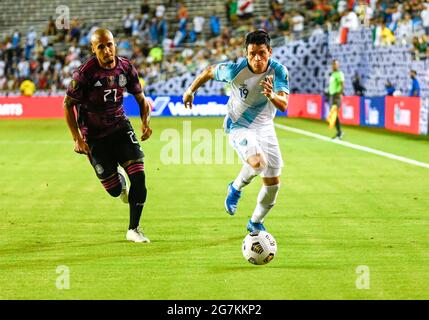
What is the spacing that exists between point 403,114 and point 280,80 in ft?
70.4

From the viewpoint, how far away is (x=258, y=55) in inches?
391

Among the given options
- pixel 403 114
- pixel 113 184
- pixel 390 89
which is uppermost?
pixel 113 184

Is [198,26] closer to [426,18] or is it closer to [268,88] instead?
[426,18]

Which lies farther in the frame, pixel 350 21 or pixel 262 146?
pixel 350 21

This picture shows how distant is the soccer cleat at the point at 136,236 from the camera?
10605 mm

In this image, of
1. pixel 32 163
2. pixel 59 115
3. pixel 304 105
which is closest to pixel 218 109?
pixel 304 105

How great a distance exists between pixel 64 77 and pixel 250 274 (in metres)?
36.4

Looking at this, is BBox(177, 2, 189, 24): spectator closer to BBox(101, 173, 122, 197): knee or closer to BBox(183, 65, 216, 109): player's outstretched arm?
BBox(101, 173, 122, 197): knee

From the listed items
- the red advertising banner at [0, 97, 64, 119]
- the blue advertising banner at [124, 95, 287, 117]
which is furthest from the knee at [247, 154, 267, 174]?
the red advertising banner at [0, 97, 64, 119]

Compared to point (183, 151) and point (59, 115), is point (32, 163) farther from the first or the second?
point (59, 115)

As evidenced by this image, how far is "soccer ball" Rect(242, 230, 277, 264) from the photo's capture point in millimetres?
9227

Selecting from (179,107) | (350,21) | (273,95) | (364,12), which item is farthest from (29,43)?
(273,95)

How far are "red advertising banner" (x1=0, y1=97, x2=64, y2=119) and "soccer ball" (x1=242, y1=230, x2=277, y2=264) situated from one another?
33.6 meters

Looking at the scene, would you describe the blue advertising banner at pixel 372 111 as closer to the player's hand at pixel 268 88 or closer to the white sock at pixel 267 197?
the white sock at pixel 267 197
